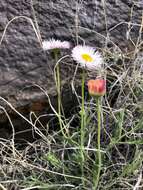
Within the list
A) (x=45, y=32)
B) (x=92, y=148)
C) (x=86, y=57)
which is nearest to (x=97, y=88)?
(x=86, y=57)

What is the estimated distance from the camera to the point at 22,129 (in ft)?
4.75

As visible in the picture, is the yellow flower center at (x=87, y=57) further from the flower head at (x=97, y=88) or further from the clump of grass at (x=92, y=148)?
the flower head at (x=97, y=88)

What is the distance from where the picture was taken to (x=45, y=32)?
145 centimetres

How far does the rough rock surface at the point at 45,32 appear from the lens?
140cm

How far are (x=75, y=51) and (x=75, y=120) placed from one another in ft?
0.91

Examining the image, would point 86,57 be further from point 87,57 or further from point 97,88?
point 97,88

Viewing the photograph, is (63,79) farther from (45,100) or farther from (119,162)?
(119,162)

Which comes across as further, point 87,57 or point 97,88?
point 87,57

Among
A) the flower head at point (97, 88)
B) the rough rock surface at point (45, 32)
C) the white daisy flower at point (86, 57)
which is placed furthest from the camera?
the rough rock surface at point (45, 32)

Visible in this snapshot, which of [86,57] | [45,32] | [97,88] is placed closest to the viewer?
[97,88]

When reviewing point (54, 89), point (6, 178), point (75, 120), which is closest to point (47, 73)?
point (54, 89)

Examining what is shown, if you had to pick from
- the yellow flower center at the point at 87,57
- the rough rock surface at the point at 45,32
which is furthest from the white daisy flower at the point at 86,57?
the rough rock surface at the point at 45,32

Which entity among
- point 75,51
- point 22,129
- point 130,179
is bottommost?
point 130,179

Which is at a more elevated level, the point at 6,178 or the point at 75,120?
the point at 75,120
